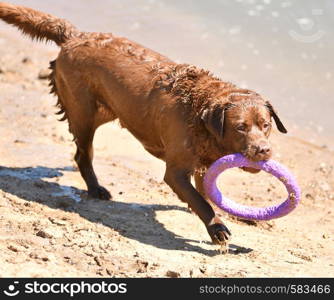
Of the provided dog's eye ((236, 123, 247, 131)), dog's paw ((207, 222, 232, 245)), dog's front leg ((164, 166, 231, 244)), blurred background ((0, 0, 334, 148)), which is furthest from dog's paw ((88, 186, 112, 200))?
blurred background ((0, 0, 334, 148))

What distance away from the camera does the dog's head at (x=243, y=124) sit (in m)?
5.91

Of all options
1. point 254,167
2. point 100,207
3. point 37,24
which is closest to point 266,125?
point 254,167

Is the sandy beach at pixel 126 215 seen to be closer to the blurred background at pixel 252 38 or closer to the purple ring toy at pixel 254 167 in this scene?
the purple ring toy at pixel 254 167

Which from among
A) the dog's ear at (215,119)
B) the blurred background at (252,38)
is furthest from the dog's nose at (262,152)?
the blurred background at (252,38)

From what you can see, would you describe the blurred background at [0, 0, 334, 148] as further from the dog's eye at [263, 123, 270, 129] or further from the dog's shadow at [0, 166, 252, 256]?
the dog's eye at [263, 123, 270, 129]

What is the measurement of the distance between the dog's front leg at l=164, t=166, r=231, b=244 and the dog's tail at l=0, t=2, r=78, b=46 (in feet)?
7.49

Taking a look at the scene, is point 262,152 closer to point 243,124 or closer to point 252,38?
point 243,124

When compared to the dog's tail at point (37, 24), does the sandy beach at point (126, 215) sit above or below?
below

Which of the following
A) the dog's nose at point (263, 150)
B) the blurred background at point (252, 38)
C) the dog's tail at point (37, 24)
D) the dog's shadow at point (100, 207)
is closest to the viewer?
the dog's nose at point (263, 150)

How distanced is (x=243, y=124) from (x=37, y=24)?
309 centimetres

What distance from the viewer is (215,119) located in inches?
242

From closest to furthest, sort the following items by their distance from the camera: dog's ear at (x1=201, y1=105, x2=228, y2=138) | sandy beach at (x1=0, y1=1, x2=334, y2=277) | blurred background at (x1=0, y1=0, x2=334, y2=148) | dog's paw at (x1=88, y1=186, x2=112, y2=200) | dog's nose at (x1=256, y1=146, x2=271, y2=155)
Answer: sandy beach at (x1=0, y1=1, x2=334, y2=277) → dog's nose at (x1=256, y1=146, x2=271, y2=155) → dog's ear at (x1=201, y1=105, x2=228, y2=138) → dog's paw at (x1=88, y1=186, x2=112, y2=200) → blurred background at (x1=0, y1=0, x2=334, y2=148)

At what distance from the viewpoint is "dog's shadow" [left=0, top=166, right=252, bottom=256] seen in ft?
20.7

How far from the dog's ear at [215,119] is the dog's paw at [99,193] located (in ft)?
5.98
